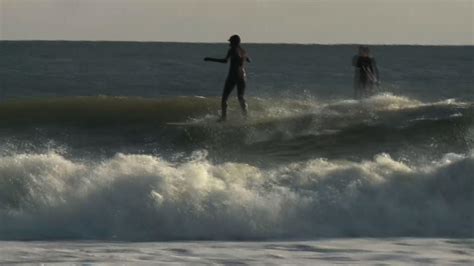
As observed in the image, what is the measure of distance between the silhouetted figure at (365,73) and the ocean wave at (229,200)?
6.27 m

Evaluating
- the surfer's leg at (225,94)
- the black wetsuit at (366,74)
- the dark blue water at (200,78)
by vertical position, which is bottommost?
the surfer's leg at (225,94)

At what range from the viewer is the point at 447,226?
11516mm

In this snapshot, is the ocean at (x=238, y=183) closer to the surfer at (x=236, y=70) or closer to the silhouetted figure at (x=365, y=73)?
the silhouetted figure at (x=365, y=73)

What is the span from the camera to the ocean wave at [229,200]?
11.3m

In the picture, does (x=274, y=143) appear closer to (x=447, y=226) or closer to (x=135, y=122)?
(x=135, y=122)

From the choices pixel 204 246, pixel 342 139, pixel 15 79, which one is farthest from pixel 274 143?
pixel 15 79

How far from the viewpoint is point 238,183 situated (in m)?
12.5

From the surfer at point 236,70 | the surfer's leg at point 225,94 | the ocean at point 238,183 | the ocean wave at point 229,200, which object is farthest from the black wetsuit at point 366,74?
the ocean wave at point 229,200

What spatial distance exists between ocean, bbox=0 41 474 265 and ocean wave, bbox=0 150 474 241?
0.02 metres

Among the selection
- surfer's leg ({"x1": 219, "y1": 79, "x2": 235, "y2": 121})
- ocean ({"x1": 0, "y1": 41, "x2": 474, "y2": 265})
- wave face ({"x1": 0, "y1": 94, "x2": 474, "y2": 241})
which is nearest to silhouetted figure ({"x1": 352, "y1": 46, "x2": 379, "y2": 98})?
ocean ({"x1": 0, "y1": 41, "x2": 474, "y2": 265})

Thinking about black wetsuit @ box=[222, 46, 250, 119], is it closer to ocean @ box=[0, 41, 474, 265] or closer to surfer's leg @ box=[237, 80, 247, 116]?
surfer's leg @ box=[237, 80, 247, 116]

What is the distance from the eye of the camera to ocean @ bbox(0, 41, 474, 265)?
10.3 m

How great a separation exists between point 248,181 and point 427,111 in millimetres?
6114

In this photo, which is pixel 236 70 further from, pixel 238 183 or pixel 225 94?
pixel 238 183
